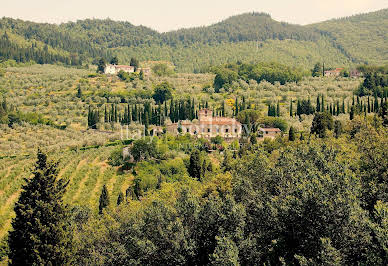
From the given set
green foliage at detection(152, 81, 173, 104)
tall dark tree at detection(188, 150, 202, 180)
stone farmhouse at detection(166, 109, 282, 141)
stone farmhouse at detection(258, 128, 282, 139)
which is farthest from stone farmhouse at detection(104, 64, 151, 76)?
tall dark tree at detection(188, 150, 202, 180)

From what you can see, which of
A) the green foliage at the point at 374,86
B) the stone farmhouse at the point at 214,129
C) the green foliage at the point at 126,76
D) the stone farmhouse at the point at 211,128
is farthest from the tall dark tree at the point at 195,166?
the green foliage at the point at 126,76

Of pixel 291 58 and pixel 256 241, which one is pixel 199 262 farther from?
pixel 291 58

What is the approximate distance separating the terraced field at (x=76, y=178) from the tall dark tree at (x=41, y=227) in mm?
13184

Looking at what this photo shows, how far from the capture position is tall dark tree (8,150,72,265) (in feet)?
80.6

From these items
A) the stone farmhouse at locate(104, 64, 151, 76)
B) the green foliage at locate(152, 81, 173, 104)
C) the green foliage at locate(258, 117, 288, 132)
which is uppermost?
the stone farmhouse at locate(104, 64, 151, 76)

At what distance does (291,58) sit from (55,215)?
528 ft

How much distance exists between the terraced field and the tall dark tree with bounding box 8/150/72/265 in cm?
1318

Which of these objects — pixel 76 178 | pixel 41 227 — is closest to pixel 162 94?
pixel 76 178

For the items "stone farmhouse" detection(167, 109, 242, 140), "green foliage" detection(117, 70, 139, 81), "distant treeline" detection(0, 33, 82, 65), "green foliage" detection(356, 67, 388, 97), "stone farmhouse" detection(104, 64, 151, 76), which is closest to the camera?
"stone farmhouse" detection(167, 109, 242, 140)

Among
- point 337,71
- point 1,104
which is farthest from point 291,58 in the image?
point 1,104

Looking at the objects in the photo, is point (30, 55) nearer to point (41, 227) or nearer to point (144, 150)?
point (144, 150)

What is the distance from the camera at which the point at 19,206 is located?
82.2 ft

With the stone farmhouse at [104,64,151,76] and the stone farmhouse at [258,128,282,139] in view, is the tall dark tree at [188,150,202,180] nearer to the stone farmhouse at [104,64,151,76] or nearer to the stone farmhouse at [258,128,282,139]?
the stone farmhouse at [258,128,282,139]

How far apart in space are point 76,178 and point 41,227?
1004 inches
